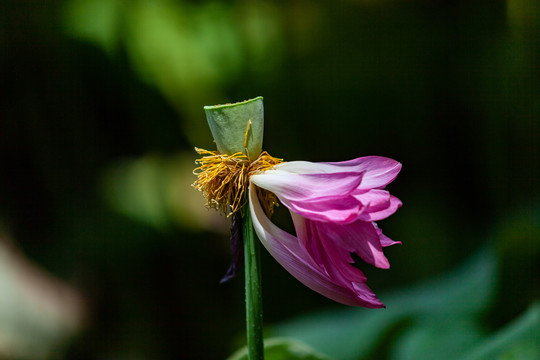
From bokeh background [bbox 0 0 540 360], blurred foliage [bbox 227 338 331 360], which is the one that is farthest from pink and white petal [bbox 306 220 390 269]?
bokeh background [bbox 0 0 540 360]

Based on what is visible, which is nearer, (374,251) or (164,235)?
(374,251)

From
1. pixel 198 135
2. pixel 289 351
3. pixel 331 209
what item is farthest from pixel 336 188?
pixel 198 135

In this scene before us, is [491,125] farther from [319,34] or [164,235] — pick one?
[164,235]

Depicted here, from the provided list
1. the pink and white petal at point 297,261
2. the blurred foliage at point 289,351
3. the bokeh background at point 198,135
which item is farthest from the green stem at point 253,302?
the bokeh background at point 198,135

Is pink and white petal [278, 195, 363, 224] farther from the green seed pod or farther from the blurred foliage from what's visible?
the blurred foliage

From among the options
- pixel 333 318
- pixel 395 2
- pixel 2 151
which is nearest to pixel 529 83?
pixel 395 2

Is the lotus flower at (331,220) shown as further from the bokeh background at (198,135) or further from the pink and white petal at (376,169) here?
the bokeh background at (198,135)

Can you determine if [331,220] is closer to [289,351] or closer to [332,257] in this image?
[332,257]
